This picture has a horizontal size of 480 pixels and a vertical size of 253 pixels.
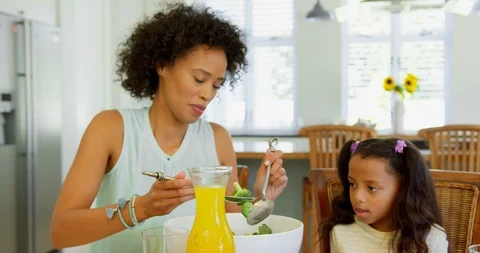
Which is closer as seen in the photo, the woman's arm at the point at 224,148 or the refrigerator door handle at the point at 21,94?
the woman's arm at the point at 224,148

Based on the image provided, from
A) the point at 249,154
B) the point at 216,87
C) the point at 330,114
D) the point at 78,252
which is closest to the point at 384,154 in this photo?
the point at 216,87

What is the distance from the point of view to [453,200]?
1.43 meters

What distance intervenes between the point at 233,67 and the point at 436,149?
2.04 meters

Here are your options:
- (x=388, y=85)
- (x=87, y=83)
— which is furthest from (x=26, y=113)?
(x=388, y=85)

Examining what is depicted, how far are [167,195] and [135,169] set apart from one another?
0.49 m

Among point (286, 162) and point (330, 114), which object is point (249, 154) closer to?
point (286, 162)

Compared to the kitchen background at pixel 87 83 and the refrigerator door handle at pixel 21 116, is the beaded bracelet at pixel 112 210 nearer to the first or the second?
the kitchen background at pixel 87 83

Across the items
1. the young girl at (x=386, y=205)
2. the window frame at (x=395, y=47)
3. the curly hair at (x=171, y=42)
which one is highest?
the window frame at (x=395, y=47)

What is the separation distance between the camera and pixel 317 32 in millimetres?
5785

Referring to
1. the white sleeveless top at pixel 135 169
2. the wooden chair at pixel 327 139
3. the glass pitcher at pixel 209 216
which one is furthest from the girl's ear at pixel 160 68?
the wooden chair at pixel 327 139

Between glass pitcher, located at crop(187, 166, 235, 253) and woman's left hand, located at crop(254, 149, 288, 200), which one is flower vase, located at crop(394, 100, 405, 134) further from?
glass pitcher, located at crop(187, 166, 235, 253)

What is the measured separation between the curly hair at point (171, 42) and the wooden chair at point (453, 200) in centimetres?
38

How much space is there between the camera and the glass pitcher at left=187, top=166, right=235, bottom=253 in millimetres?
915

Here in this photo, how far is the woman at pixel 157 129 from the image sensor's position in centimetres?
134
